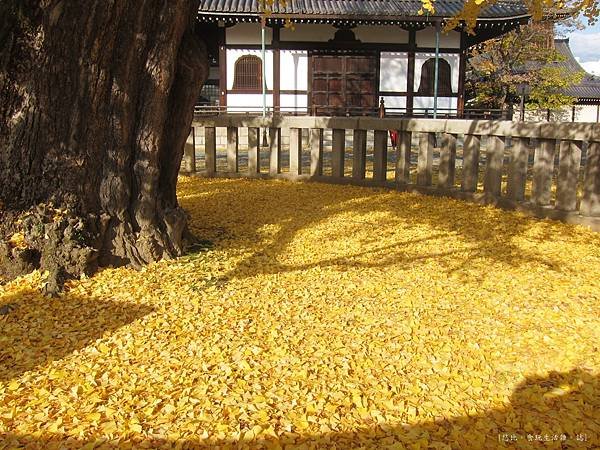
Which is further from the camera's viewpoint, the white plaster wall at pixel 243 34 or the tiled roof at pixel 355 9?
the white plaster wall at pixel 243 34

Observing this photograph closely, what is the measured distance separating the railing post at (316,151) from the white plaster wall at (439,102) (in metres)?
9.44

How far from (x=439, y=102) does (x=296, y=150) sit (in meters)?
10.1

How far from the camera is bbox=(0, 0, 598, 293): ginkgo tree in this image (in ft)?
14.3

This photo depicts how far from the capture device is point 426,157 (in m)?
8.99

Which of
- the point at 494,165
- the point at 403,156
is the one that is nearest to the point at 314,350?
the point at 494,165

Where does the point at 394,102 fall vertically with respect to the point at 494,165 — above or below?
above

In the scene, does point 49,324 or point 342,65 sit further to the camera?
point 342,65

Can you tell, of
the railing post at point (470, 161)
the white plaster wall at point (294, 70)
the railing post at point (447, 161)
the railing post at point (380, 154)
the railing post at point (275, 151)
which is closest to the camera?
the railing post at point (470, 161)

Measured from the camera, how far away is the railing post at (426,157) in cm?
898

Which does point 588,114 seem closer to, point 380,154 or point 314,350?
point 380,154

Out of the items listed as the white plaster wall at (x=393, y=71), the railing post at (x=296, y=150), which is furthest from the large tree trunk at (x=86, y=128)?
the white plaster wall at (x=393, y=71)

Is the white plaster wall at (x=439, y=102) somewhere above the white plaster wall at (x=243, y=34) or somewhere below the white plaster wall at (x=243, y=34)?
below

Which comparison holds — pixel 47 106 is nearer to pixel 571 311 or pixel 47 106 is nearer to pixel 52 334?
pixel 52 334

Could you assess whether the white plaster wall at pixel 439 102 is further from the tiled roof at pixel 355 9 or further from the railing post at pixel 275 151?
the railing post at pixel 275 151
